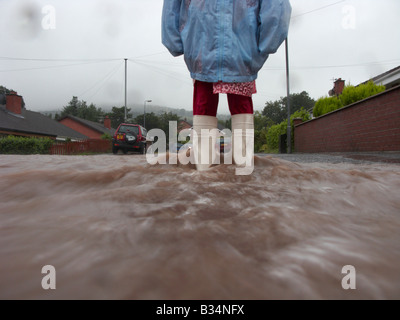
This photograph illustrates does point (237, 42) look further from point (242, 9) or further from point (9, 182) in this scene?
point (9, 182)

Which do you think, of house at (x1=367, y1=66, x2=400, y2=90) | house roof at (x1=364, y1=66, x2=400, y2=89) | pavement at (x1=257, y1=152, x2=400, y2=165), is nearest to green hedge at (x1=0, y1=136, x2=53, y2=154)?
pavement at (x1=257, y1=152, x2=400, y2=165)

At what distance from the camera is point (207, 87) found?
85.0 inches

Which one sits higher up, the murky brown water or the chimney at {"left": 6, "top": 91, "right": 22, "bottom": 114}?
the chimney at {"left": 6, "top": 91, "right": 22, "bottom": 114}

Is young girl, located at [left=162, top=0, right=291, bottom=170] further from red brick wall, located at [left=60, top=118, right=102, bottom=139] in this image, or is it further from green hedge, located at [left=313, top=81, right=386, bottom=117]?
red brick wall, located at [left=60, top=118, right=102, bottom=139]

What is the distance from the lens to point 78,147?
15.5 meters

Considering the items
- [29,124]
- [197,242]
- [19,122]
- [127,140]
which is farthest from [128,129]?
[29,124]

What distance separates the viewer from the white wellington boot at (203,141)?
2055 millimetres

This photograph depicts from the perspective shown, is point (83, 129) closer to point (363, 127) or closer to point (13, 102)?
point (13, 102)

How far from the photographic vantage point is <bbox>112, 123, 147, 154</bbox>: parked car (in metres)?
12.1

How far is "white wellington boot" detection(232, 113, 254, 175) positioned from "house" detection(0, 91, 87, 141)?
22.9 meters

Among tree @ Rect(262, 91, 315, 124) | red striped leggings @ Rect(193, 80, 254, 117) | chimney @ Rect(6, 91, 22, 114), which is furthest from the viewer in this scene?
tree @ Rect(262, 91, 315, 124)

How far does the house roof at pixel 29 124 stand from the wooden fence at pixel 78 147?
7247mm
